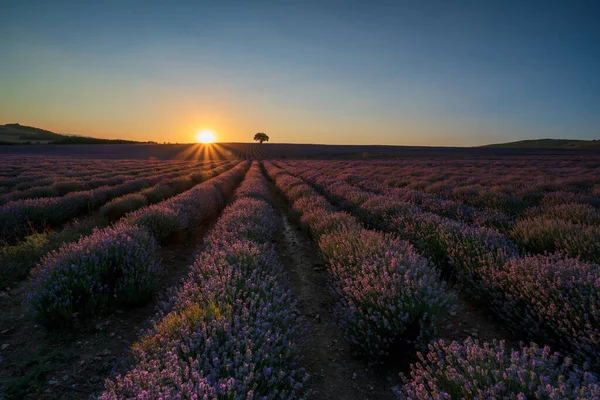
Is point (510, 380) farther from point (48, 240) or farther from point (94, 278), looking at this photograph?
point (48, 240)

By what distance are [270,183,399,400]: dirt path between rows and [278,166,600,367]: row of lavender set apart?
140cm

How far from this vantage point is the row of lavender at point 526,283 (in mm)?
2480

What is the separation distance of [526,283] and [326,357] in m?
2.01

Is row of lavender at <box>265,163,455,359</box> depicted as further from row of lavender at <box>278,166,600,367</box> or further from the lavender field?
row of lavender at <box>278,166,600,367</box>

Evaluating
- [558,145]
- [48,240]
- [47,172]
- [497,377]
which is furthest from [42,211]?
[558,145]

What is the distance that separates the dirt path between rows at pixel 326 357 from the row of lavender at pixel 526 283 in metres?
1.40

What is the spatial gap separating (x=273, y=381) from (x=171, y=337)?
0.80 m

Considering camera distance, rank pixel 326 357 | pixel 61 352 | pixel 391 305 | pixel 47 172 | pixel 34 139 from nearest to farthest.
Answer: pixel 391 305, pixel 61 352, pixel 326 357, pixel 47 172, pixel 34 139

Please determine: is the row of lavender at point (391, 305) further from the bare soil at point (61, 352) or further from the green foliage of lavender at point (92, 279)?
the green foliage of lavender at point (92, 279)

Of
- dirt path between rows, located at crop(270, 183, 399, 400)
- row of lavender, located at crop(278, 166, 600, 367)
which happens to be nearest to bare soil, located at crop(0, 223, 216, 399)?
dirt path between rows, located at crop(270, 183, 399, 400)

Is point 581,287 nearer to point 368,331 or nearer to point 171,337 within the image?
point 368,331

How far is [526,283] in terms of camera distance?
2924mm

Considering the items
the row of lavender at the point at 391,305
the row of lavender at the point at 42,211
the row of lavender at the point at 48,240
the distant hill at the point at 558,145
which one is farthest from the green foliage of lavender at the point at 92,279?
the distant hill at the point at 558,145

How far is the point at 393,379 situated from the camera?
259 cm
